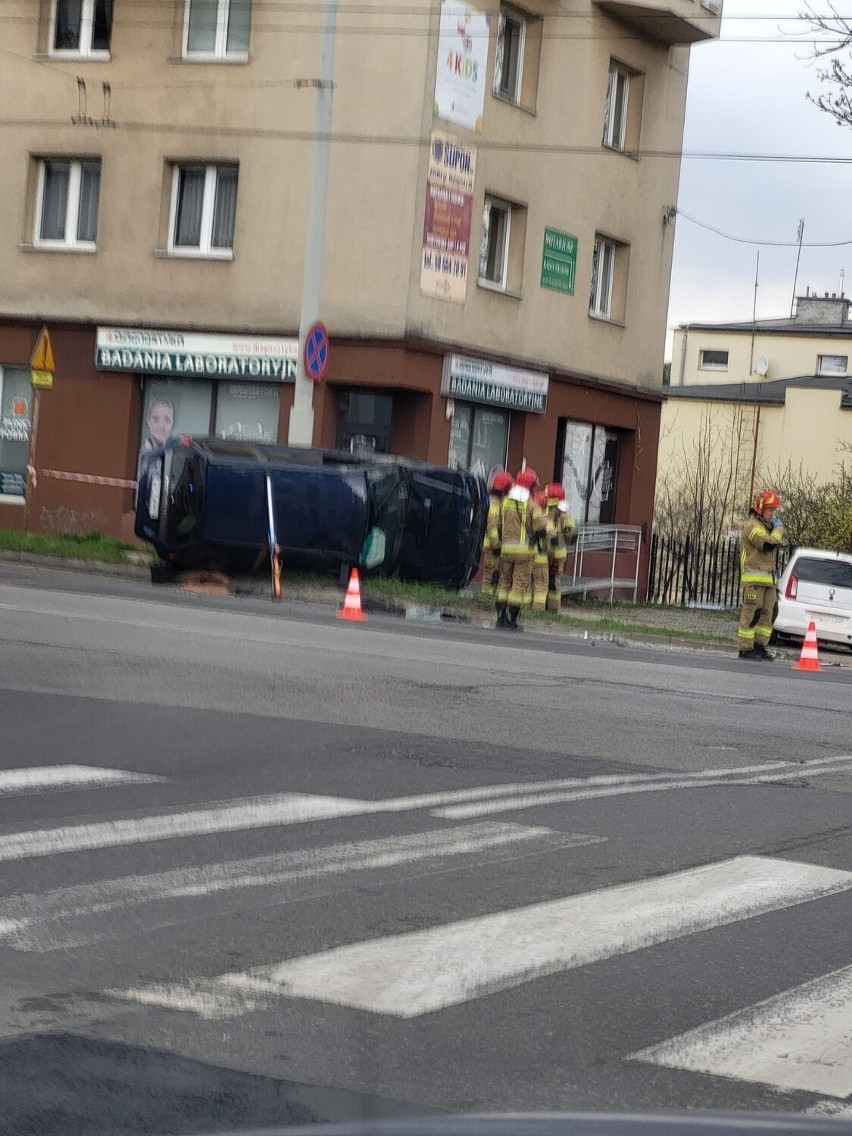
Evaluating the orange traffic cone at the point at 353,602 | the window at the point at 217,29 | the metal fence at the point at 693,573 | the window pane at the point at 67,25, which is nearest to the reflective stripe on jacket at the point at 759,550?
the orange traffic cone at the point at 353,602

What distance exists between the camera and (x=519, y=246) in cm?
3005

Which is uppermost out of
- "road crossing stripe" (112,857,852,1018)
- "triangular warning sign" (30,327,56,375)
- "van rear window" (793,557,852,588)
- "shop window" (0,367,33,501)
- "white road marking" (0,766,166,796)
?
"triangular warning sign" (30,327,56,375)

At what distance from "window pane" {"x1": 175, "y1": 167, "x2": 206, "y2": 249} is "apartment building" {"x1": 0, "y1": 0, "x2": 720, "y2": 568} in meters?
0.04

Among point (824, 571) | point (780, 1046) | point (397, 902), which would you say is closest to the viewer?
point (780, 1046)

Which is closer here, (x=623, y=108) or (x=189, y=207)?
(x=189, y=207)

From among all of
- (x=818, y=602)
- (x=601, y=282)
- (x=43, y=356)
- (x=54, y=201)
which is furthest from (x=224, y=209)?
(x=818, y=602)

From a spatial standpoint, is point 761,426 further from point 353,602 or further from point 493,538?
point 353,602

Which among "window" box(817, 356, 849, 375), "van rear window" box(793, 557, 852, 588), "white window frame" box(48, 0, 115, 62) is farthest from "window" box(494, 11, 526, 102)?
"window" box(817, 356, 849, 375)

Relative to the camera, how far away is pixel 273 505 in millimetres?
23016

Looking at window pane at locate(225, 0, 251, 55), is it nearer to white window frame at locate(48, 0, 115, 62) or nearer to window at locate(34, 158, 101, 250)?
white window frame at locate(48, 0, 115, 62)

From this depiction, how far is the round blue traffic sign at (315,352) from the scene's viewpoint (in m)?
24.0

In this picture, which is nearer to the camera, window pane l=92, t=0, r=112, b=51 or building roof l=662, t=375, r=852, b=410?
window pane l=92, t=0, r=112, b=51

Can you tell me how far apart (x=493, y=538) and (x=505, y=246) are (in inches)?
353

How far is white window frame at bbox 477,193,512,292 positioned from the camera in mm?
29375
